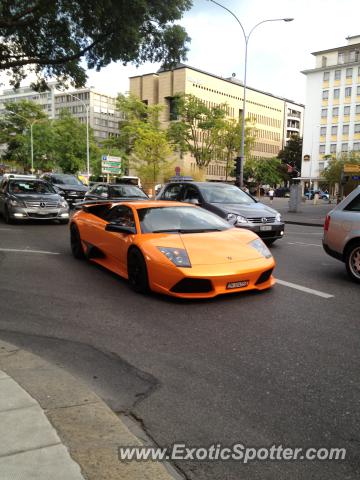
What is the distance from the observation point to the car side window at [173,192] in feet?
39.4

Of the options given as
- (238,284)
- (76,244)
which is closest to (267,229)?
(76,244)

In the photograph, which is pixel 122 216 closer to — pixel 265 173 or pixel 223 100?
pixel 265 173

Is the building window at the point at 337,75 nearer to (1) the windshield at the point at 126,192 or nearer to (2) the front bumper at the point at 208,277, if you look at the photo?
(1) the windshield at the point at 126,192

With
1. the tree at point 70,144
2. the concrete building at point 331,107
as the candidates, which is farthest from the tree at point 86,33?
the concrete building at point 331,107

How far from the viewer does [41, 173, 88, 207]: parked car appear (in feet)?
73.2

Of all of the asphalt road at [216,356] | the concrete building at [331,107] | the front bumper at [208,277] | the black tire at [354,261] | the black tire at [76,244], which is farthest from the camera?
the concrete building at [331,107]

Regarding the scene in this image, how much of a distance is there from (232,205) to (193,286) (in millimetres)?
5687

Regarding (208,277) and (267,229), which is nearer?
(208,277)

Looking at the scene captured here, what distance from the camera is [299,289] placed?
6.24 metres

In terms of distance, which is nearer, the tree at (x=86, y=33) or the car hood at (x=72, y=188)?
the tree at (x=86, y=33)

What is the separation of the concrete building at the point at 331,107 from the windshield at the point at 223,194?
7831 cm

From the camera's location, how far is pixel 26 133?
69625 mm

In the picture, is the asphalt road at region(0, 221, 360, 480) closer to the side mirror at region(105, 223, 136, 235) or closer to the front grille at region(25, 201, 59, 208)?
the side mirror at region(105, 223, 136, 235)

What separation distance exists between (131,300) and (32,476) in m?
3.52
